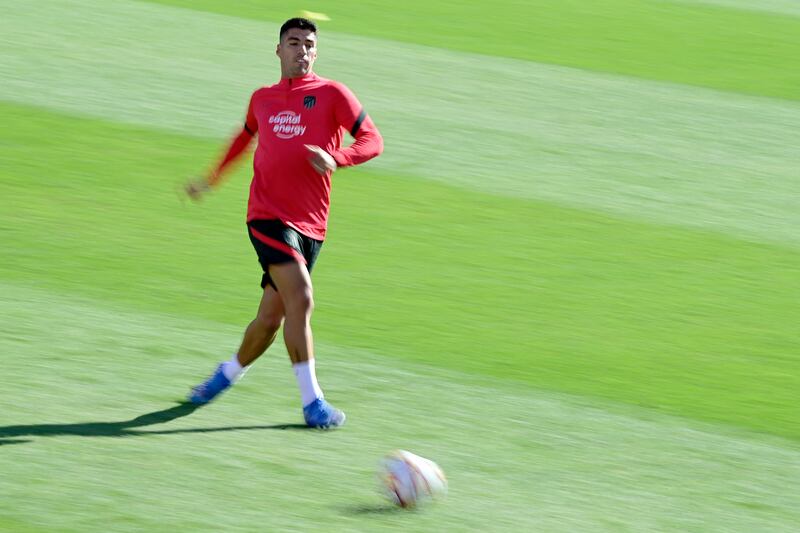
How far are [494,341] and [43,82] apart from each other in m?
8.06

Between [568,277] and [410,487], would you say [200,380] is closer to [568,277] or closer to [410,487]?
[410,487]

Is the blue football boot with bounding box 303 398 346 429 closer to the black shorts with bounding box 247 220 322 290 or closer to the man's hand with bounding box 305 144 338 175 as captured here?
the black shorts with bounding box 247 220 322 290

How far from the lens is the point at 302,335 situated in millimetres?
7570

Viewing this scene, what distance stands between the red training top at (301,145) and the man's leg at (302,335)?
267mm

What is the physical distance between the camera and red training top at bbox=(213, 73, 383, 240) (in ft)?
25.0

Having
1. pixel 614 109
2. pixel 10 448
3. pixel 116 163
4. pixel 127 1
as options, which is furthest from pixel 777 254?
pixel 127 1

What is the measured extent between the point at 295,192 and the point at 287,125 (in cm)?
38

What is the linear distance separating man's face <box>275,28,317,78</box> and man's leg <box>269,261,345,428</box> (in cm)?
112

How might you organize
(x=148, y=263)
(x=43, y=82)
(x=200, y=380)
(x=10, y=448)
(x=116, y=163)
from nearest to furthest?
(x=10, y=448) → (x=200, y=380) → (x=148, y=263) → (x=116, y=163) → (x=43, y=82)

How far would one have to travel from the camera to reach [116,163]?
12.9 m

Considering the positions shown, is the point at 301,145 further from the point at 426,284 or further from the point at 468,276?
the point at 468,276

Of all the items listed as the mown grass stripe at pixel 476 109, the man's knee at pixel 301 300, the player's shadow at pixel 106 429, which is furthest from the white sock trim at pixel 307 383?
the mown grass stripe at pixel 476 109

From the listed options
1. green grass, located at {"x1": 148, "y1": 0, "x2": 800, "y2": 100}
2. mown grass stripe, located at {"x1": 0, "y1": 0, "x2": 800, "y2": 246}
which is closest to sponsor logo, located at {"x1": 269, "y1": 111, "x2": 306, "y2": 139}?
mown grass stripe, located at {"x1": 0, "y1": 0, "x2": 800, "y2": 246}

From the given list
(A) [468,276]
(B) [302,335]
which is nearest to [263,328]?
(B) [302,335]
